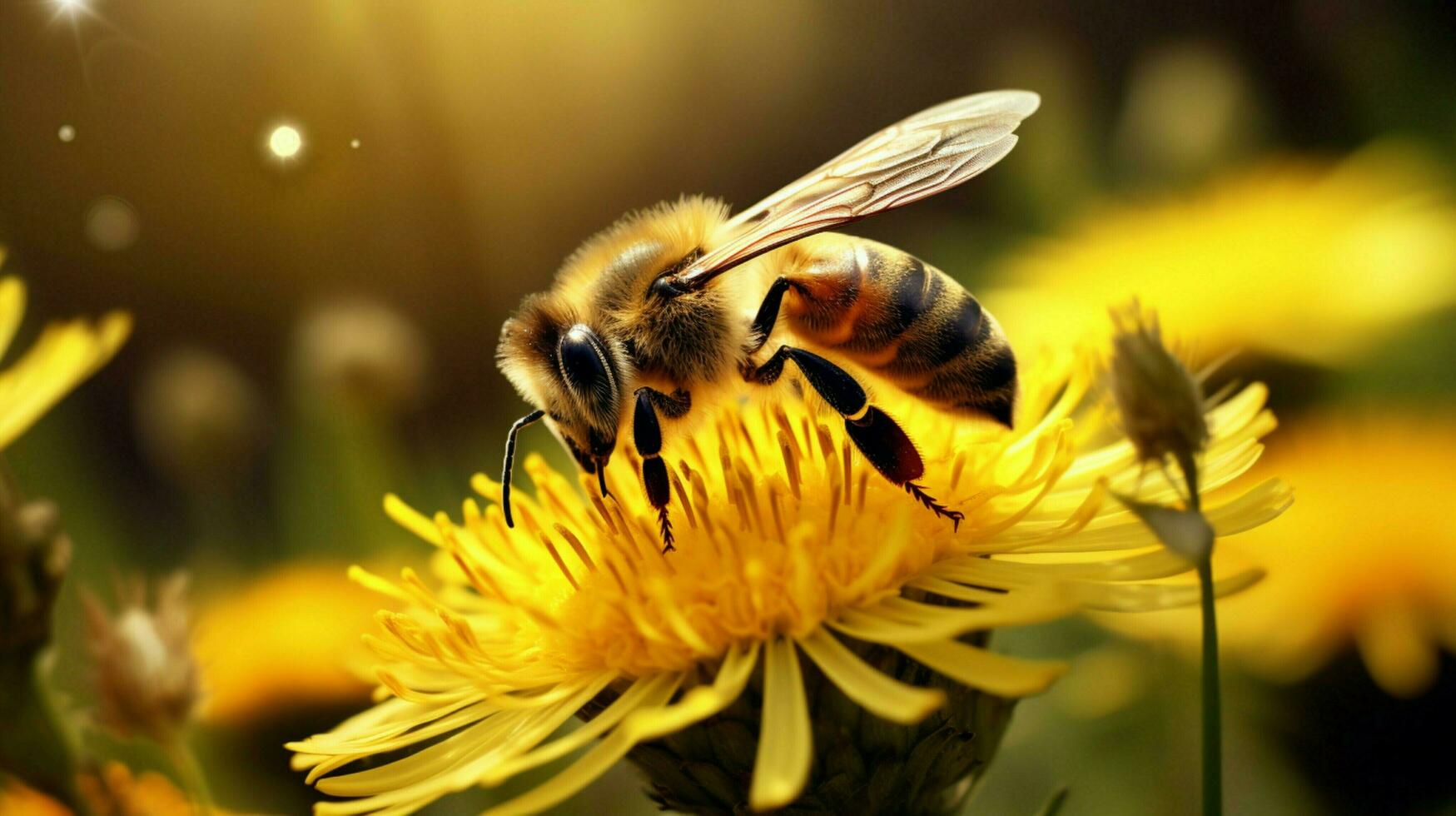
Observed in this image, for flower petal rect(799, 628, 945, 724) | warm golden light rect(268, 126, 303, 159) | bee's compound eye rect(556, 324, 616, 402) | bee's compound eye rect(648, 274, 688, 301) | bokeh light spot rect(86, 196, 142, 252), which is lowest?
flower petal rect(799, 628, 945, 724)

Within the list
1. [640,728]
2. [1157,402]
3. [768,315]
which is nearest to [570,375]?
[768,315]

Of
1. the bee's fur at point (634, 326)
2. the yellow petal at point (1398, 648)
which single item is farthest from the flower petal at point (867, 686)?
the yellow petal at point (1398, 648)

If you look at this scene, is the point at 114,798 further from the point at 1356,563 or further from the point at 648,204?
the point at 648,204

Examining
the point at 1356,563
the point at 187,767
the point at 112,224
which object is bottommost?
the point at 1356,563

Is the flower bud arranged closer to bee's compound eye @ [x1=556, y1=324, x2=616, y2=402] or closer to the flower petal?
bee's compound eye @ [x1=556, y1=324, x2=616, y2=402]

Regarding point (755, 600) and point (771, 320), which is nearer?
point (755, 600)

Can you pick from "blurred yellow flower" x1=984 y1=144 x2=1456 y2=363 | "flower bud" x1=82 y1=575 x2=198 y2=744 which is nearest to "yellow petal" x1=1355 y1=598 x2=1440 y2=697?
"blurred yellow flower" x1=984 y1=144 x2=1456 y2=363

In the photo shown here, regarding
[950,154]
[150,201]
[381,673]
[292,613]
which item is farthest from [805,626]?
[150,201]
